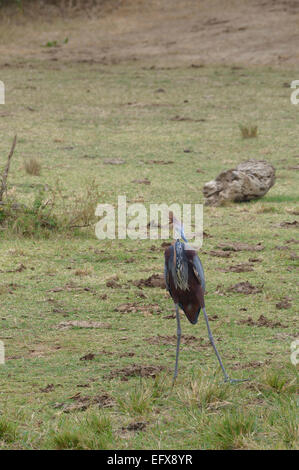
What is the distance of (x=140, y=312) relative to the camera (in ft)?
21.2

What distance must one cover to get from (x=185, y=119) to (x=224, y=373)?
12.4 m

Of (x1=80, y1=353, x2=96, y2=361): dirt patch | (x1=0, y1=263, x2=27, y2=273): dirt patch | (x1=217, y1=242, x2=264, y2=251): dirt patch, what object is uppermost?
(x1=217, y1=242, x2=264, y2=251): dirt patch

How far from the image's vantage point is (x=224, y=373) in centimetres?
465

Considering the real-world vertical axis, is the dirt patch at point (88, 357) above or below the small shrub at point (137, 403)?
above

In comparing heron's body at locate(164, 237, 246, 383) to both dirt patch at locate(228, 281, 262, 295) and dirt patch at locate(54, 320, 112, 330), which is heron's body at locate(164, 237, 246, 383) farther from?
dirt patch at locate(228, 281, 262, 295)

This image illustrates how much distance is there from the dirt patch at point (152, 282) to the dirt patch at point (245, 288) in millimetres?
607

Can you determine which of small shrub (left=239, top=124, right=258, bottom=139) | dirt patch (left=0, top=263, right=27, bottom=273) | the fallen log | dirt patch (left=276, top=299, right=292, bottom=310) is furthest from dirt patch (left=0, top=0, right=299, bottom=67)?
dirt patch (left=276, top=299, right=292, bottom=310)

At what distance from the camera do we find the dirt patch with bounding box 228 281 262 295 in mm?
6953

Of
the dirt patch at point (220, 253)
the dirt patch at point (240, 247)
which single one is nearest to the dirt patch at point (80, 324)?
the dirt patch at point (220, 253)

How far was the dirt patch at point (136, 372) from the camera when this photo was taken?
5039 millimetres

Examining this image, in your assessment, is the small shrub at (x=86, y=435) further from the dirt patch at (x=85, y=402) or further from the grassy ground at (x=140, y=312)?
the dirt patch at (x=85, y=402)

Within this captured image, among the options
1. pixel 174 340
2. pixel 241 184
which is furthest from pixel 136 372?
pixel 241 184

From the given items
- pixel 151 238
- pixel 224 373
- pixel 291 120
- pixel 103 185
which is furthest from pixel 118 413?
pixel 291 120
